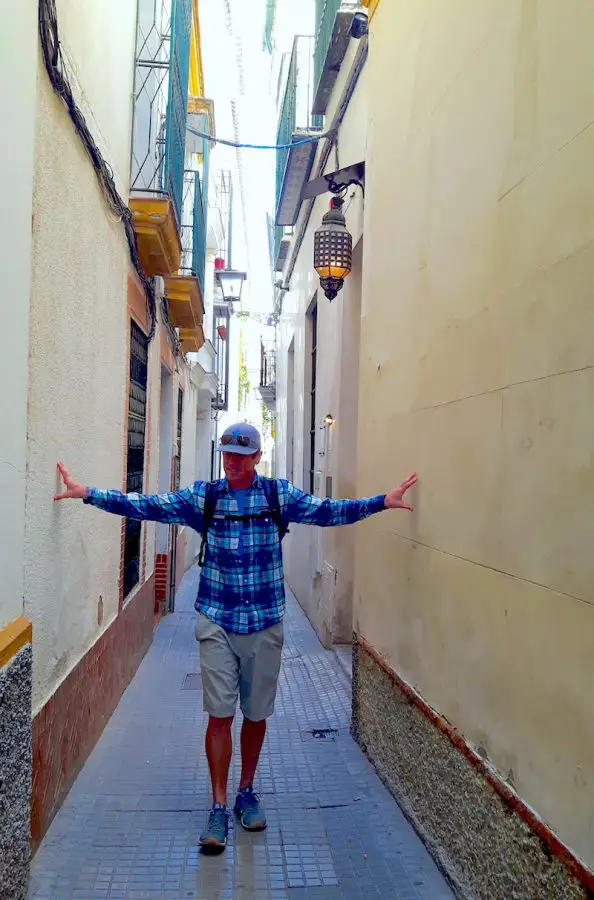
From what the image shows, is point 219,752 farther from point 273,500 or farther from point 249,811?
point 273,500

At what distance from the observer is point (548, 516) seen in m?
2.32

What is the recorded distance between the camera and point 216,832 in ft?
11.1

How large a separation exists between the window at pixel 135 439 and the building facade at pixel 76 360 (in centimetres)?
2

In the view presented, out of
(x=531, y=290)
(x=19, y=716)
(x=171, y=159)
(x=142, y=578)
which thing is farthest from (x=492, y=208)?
(x=142, y=578)

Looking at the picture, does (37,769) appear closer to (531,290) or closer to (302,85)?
(531,290)

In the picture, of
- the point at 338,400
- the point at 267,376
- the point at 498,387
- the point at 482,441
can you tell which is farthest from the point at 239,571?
the point at 267,376

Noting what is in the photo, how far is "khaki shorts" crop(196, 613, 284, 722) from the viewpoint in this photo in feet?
11.6

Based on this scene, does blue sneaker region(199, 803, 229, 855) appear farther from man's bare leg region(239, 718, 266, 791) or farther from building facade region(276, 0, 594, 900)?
building facade region(276, 0, 594, 900)

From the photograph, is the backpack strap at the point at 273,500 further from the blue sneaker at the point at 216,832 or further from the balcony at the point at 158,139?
the balcony at the point at 158,139

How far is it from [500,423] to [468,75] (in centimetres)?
148

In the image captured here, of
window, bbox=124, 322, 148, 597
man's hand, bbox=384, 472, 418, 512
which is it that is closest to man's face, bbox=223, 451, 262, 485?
man's hand, bbox=384, 472, 418, 512

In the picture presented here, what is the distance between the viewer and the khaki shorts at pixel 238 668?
3551 mm

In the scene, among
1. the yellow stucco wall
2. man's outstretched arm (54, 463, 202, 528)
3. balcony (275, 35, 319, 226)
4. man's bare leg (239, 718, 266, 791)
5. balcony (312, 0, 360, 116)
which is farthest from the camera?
balcony (275, 35, 319, 226)

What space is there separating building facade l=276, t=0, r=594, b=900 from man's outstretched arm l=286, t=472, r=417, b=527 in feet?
0.35
